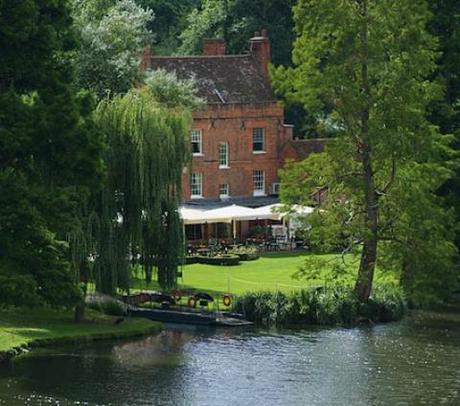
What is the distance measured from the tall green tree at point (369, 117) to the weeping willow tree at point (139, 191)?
6.18 metres

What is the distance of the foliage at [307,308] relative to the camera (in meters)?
51.7

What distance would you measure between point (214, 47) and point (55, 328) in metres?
41.4

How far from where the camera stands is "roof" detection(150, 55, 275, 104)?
79.5 meters

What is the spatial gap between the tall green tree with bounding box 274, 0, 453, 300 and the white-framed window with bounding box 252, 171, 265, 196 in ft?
86.0

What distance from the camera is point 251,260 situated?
69.2 m

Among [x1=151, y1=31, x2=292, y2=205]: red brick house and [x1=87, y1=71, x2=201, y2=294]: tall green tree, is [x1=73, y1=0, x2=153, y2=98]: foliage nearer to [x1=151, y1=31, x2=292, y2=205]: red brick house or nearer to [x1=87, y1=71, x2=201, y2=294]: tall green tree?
[x1=87, y1=71, x2=201, y2=294]: tall green tree

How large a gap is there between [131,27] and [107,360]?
25.8 meters

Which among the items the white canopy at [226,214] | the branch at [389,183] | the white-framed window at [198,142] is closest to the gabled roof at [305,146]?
the white-framed window at [198,142]

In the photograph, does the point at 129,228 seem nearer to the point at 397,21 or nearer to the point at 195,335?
the point at 195,335

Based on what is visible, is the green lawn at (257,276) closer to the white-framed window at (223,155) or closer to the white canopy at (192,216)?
the white canopy at (192,216)

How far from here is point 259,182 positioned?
82.2m

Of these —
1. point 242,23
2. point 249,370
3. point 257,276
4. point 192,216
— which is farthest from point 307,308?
point 242,23

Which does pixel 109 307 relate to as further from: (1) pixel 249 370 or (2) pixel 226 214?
(2) pixel 226 214

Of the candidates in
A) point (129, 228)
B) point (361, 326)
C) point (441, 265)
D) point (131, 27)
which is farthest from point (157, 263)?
point (131, 27)
